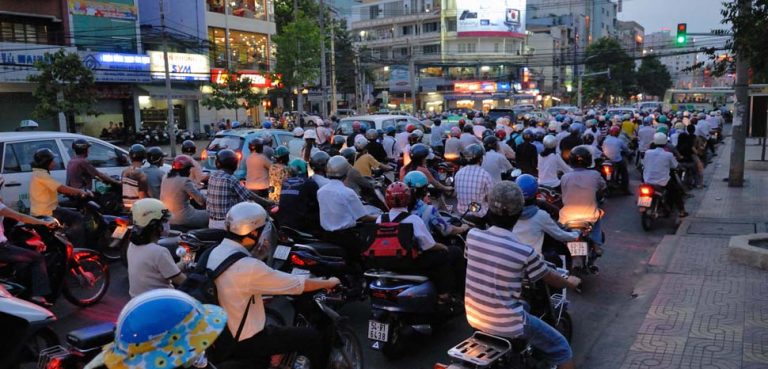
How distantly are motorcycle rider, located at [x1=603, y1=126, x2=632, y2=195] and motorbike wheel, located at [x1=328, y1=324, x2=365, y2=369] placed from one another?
34.3 feet

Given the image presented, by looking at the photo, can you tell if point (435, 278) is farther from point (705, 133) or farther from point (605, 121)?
point (605, 121)

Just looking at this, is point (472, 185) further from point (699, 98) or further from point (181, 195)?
point (699, 98)

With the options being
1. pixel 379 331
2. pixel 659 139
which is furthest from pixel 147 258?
pixel 659 139

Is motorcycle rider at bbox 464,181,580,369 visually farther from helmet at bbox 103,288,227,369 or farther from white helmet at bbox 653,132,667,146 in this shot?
white helmet at bbox 653,132,667,146

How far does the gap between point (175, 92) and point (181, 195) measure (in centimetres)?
3078

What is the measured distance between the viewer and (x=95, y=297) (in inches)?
275

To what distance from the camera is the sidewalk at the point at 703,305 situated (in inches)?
203

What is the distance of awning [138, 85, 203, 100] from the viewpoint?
1335 inches

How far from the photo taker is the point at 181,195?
729 cm

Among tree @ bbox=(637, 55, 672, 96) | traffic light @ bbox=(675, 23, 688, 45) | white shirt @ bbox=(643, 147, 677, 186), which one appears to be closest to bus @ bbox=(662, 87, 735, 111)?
traffic light @ bbox=(675, 23, 688, 45)

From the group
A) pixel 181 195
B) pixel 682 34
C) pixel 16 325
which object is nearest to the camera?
pixel 16 325

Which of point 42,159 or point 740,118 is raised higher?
point 740,118

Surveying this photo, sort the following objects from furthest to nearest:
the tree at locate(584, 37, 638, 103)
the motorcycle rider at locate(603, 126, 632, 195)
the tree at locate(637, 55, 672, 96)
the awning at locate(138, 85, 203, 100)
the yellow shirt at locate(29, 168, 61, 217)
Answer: the tree at locate(637, 55, 672, 96)
the tree at locate(584, 37, 638, 103)
the awning at locate(138, 85, 203, 100)
the motorcycle rider at locate(603, 126, 632, 195)
the yellow shirt at locate(29, 168, 61, 217)

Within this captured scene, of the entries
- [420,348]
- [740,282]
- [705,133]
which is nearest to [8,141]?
[420,348]
